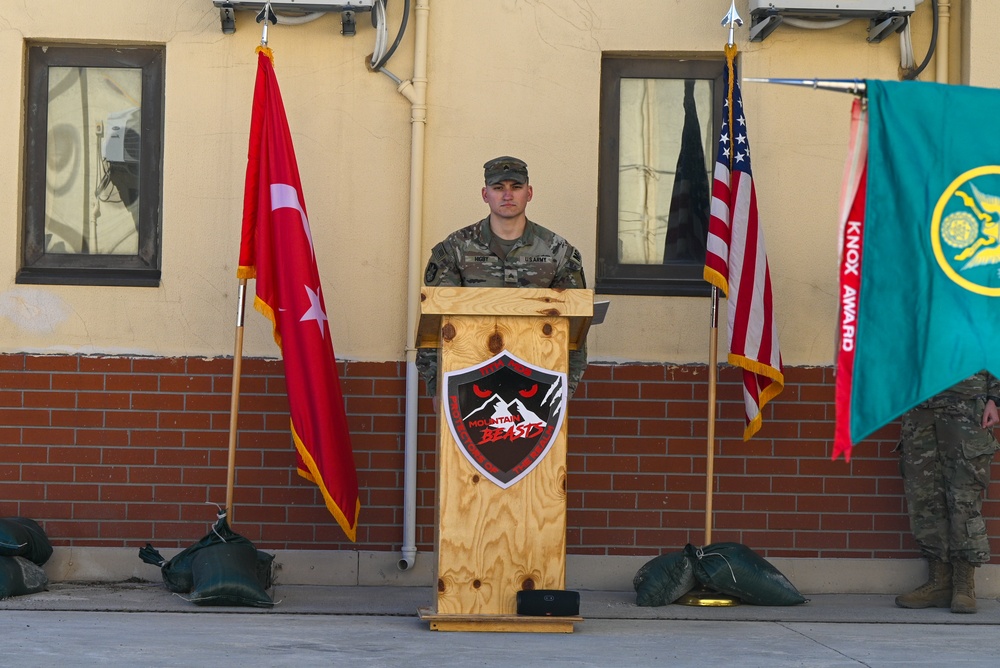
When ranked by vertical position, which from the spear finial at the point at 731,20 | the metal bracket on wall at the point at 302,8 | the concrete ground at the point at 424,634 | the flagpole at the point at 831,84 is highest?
the metal bracket on wall at the point at 302,8

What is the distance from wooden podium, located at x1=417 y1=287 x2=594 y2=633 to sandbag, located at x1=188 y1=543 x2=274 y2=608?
3.94ft

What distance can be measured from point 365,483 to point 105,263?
185 cm

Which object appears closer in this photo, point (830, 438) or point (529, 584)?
point (529, 584)

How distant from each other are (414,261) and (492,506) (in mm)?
1932

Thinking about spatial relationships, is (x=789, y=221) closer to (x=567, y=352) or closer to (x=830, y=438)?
(x=830, y=438)

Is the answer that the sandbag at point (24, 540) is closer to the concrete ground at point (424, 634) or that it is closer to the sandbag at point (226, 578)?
the concrete ground at point (424, 634)

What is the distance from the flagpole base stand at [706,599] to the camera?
646 cm

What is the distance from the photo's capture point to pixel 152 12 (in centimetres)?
699

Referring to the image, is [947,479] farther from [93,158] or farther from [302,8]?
[93,158]

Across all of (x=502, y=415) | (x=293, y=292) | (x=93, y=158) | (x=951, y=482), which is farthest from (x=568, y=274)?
(x=93, y=158)

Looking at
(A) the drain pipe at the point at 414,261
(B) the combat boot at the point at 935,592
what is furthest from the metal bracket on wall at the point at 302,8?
(B) the combat boot at the point at 935,592

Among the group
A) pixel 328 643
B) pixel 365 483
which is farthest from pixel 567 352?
pixel 365 483

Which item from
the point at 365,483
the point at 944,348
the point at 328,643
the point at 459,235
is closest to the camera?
the point at 944,348

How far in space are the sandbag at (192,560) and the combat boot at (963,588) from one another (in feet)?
11.2
